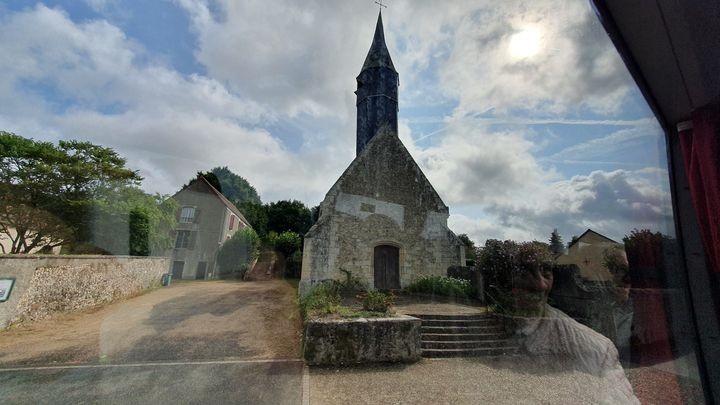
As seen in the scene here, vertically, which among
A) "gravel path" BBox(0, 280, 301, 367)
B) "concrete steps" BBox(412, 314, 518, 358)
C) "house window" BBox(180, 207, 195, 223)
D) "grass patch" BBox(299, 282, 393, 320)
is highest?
"house window" BBox(180, 207, 195, 223)

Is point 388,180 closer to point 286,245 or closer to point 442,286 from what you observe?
point 442,286

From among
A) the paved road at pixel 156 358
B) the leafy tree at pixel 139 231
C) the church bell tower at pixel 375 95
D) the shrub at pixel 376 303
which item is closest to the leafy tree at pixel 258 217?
the leafy tree at pixel 139 231

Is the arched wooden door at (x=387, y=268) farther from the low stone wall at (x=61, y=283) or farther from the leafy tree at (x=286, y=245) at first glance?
the leafy tree at (x=286, y=245)

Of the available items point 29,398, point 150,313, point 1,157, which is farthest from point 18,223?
point 29,398

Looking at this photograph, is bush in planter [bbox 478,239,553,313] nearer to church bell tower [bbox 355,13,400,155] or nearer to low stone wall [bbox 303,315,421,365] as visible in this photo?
low stone wall [bbox 303,315,421,365]

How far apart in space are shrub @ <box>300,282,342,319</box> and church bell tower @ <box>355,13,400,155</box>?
787cm

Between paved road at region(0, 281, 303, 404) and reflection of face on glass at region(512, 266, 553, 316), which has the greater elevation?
reflection of face on glass at region(512, 266, 553, 316)

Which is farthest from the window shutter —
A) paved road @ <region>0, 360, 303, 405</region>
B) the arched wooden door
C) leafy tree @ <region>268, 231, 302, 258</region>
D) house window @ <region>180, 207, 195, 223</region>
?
paved road @ <region>0, 360, 303, 405</region>

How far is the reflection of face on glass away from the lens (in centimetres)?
542

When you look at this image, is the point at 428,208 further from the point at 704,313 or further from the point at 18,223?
the point at 18,223

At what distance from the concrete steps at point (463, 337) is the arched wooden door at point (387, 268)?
13.6 ft

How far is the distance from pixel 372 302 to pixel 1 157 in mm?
12585

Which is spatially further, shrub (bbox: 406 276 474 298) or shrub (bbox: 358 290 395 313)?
shrub (bbox: 406 276 474 298)

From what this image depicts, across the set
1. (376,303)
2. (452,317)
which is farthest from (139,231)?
(452,317)
